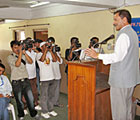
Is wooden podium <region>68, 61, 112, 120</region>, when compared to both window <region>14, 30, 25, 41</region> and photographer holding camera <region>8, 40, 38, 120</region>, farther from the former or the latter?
window <region>14, 30, 25, 41</region>

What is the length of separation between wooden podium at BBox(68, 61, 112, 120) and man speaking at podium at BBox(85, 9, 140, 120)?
238 millimetres

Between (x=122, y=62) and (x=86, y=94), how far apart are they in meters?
0.63

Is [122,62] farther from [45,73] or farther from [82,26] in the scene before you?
[82,26]

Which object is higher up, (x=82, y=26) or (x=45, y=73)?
(x=82, y=26)

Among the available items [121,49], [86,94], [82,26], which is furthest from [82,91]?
[82,26]


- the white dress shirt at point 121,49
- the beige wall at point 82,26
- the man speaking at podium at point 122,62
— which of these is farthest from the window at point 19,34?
the white dress shirt at point 121,49

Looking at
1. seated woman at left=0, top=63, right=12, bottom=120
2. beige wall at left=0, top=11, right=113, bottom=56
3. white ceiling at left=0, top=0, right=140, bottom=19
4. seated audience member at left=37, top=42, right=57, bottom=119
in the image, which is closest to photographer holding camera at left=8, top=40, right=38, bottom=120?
seated woman at left=0, top=63, right=12, bottom=120

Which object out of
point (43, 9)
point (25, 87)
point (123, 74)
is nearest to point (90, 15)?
point (43, 9)

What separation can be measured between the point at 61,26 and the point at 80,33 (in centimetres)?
73

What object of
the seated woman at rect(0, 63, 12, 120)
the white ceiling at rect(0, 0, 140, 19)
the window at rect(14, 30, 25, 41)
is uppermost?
the white ceiling at rect(0, 0, 140, 19)

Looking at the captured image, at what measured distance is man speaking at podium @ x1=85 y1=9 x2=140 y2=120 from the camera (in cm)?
169

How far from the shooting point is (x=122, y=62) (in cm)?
174

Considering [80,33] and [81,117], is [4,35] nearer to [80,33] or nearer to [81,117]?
[80,33]

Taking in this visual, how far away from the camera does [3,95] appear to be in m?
2.56
